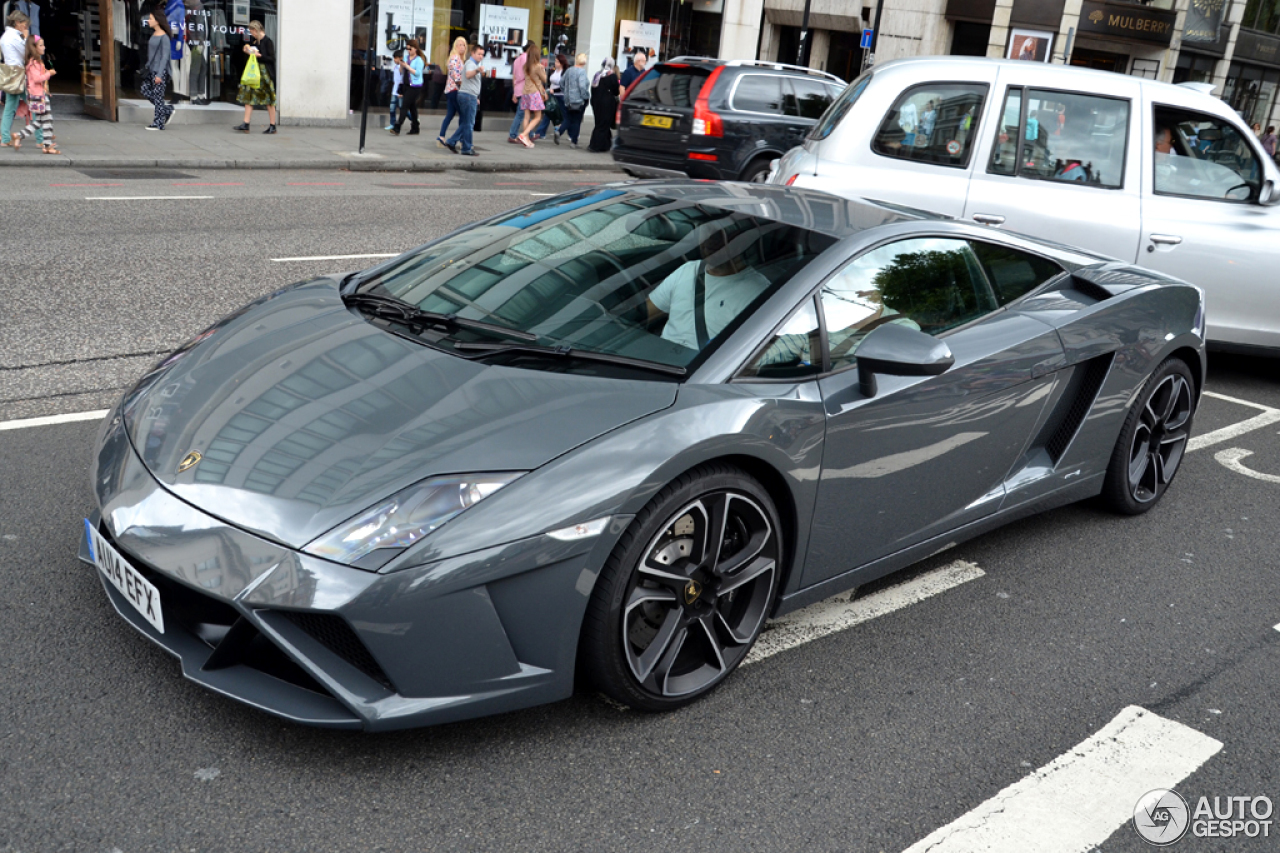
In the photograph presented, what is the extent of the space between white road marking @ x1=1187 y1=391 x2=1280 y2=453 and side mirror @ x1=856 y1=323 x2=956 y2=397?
130 inches

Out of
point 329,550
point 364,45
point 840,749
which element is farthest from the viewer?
point 364,45

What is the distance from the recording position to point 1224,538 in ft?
16.1

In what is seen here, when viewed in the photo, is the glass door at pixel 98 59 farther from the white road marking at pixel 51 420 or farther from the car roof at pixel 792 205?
the car roof at pixel 792 205

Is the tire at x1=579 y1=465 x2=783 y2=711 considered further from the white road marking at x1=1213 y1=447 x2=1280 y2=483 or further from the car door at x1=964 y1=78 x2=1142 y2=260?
the car door at x1=964 y1=78 x2=1142 y2=260

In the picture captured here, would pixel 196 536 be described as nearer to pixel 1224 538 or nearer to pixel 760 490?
pixel 760 490

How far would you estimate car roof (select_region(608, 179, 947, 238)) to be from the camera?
3865 millimetres

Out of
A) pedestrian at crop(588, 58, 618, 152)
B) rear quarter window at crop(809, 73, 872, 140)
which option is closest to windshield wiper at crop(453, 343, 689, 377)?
rear quarter window at crop(809, 73, 872, 140)

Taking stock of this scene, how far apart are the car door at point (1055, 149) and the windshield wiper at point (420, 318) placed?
4351mm

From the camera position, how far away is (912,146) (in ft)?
23.7

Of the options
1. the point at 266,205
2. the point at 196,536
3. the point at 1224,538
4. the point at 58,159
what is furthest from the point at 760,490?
the point at 58,159

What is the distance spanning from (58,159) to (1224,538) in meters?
13.8

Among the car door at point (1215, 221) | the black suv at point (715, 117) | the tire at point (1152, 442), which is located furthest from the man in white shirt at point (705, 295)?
the black suv at point (715, 117)

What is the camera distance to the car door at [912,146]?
7047 millimetres

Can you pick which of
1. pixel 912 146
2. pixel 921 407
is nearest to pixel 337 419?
pixel 921 407
